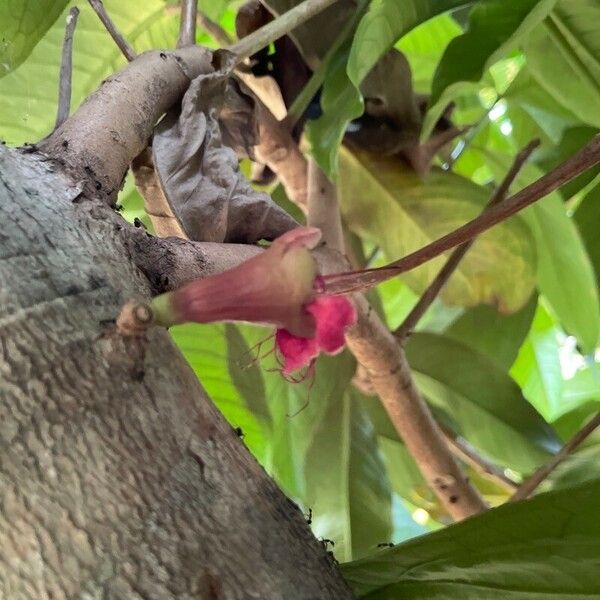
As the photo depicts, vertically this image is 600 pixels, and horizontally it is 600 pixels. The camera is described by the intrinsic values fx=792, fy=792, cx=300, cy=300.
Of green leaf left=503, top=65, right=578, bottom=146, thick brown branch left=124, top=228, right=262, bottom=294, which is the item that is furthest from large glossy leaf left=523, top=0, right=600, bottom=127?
thick brown branch left=124, top=228, right=262, bottom=294

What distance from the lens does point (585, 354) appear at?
75 cm

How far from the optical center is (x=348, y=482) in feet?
2.37

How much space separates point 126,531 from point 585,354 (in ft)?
2.05

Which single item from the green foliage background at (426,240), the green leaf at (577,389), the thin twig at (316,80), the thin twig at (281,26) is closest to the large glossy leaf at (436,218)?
the green foliage background at (426,240)

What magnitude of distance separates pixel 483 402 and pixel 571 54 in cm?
31

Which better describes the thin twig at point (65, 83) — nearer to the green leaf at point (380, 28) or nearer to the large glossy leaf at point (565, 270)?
the green leaf at point (380, 28)

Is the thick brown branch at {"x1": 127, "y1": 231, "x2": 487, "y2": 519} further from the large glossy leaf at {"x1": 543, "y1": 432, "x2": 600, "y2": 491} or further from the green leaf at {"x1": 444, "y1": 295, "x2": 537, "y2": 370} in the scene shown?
the green leaf at {"x1": 444, "y1": 295, "x2": 537, "y2": 370}

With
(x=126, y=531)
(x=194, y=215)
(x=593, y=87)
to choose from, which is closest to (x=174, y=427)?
(x=126, y=531)

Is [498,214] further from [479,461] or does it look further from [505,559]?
[479,461]

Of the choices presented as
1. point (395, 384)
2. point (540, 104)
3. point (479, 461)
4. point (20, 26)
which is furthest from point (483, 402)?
point (20, 26)

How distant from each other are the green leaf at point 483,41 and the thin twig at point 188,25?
0.49ft

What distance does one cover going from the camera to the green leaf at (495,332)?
0.79 m

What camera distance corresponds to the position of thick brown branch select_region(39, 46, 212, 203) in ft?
0.96

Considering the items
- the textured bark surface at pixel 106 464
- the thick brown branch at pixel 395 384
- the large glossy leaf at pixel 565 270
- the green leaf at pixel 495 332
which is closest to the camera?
the textured bark surface at pixel 106 464
